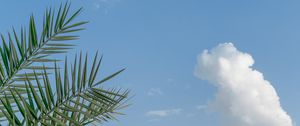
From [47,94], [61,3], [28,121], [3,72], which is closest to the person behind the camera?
[28,121]

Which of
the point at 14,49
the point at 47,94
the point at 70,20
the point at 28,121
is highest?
the point at 70,20

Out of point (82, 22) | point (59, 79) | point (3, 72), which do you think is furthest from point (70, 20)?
point (59, 79)

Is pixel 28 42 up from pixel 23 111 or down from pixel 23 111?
up

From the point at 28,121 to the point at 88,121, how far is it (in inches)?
35.7

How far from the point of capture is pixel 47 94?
7.00ft

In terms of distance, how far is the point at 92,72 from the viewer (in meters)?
2.31

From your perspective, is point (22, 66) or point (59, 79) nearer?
point (59, 79)

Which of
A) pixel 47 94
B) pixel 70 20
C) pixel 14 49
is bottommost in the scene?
pixel 47 94

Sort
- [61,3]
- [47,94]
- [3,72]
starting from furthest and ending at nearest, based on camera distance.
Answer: [61,3], [3,72], [47,94]

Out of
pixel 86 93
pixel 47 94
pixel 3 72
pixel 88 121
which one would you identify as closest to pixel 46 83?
pixel 47 94

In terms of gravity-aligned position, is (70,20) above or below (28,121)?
above

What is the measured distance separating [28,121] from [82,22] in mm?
1084

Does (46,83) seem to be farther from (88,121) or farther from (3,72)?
(88,121)

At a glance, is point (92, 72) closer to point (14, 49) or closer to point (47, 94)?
point (47, 94)
